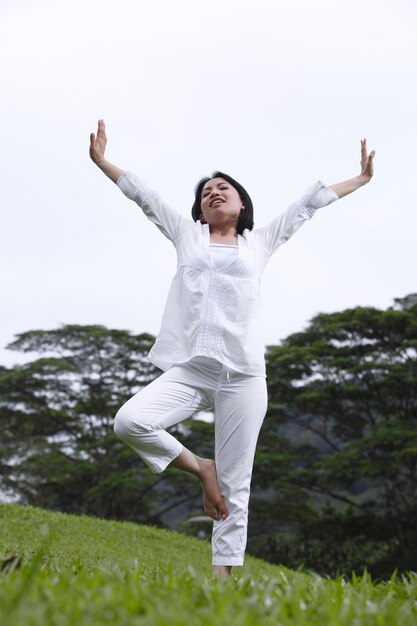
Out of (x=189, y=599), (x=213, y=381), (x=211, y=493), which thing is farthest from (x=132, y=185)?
(x=189, y=599)

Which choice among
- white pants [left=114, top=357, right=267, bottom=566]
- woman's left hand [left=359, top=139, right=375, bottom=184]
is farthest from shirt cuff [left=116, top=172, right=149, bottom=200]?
woman's left hand [left=359, top=139, right=375, bottom=184]

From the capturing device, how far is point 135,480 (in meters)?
17.7

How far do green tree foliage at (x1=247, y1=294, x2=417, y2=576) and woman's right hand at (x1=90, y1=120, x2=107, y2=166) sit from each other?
12.4m

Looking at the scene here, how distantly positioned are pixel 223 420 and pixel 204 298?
531 millimetres

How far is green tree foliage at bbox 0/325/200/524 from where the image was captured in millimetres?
18219

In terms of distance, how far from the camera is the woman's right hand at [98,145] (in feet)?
12.0

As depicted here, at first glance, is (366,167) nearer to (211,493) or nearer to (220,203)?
(220,203)

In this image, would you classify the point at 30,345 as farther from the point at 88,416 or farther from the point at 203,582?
the point at 203,582

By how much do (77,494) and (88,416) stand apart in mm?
2016

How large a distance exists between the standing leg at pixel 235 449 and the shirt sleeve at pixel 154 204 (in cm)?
76

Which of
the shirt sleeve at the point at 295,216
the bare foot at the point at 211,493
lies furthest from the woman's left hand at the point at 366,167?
the bare foot at the point at 211,493

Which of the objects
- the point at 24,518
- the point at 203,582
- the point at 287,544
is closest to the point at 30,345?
the point at 287,544

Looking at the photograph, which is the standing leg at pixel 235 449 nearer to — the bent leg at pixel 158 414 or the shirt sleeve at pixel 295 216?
the bent leg at pixel 158 414

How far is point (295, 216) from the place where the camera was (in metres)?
3.75
